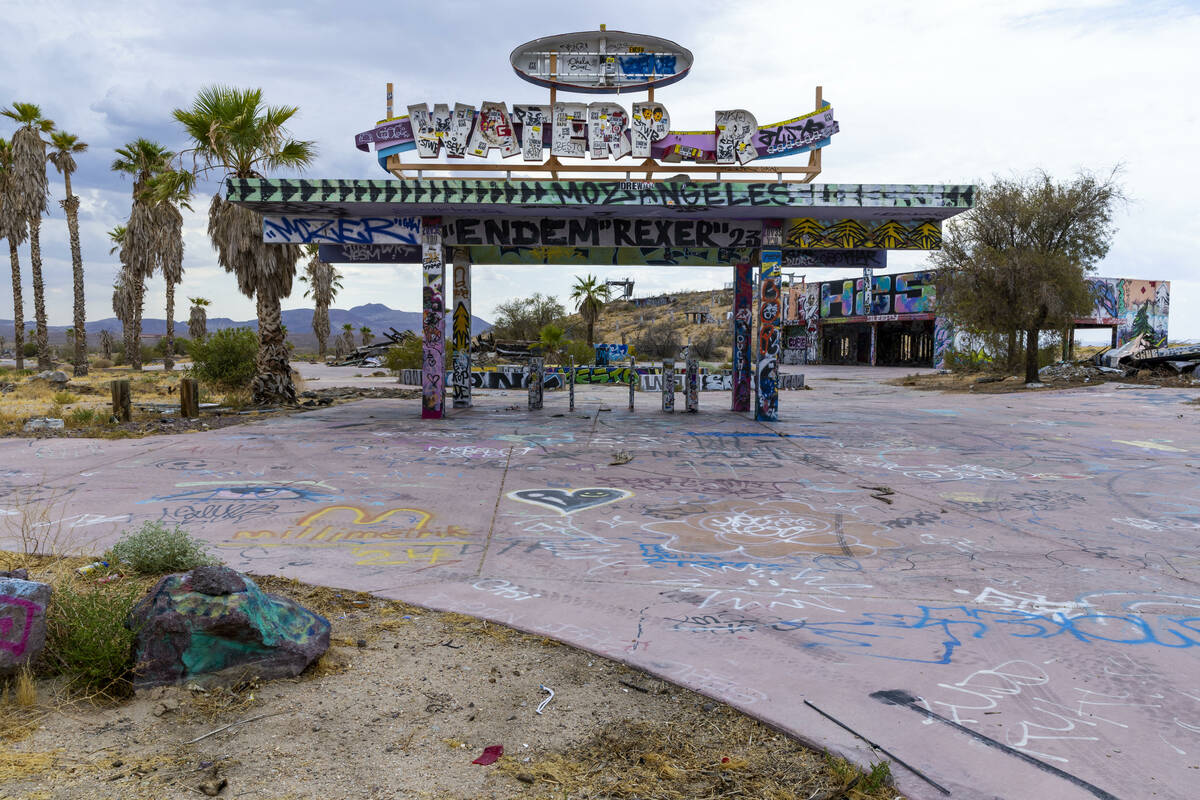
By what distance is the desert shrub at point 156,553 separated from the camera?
4.66 metres

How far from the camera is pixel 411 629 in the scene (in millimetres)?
4020

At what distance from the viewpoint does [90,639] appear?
132 inches

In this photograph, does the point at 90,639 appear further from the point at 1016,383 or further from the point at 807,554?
the point at 1016,383

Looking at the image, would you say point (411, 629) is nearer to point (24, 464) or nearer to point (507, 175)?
point (24, 464)

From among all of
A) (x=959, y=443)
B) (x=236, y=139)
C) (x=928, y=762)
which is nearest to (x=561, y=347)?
(x=236, y=139)

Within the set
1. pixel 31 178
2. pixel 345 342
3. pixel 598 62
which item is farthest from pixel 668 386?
pixel 345 342

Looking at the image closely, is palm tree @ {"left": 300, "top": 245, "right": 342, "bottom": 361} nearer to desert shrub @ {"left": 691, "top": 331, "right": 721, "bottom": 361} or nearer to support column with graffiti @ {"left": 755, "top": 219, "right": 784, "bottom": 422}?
desert shrub @ {"left": 691, "top": 331, "right": 721, "bottom": 361}

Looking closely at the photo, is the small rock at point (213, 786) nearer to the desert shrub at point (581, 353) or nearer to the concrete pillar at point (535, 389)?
the concrete pillar at point (535, 389)

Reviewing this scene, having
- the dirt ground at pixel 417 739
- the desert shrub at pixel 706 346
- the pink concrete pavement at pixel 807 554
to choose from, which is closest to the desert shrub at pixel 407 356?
the pink concrete pavement at pixel 807 554

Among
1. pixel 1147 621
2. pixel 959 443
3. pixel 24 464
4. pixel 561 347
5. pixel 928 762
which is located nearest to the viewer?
pixel 928 762

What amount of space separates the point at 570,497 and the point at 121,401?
10622mm

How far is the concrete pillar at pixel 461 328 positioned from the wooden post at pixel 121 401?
21.4 feet

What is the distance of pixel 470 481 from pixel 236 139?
38.5 feet

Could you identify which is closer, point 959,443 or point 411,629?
point 411,629
